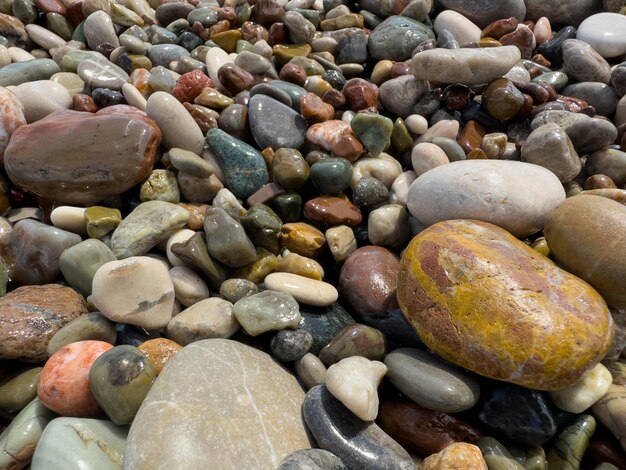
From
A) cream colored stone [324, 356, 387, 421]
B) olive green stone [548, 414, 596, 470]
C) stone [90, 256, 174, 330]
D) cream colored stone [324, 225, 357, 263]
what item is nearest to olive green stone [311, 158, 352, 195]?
cream colored stone [324, 225, 357, 263]

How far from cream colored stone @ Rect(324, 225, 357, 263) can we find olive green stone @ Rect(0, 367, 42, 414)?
165 cm

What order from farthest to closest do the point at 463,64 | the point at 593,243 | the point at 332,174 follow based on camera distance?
the point at 463,64 → the point at 332,174 → the point at 593,243

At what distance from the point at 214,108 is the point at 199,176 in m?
0.73

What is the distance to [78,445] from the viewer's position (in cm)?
188

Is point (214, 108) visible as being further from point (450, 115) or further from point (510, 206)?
point (510, 206)

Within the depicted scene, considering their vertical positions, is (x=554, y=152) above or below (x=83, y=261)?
above

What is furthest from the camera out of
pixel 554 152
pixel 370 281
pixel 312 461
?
pixel 554 152

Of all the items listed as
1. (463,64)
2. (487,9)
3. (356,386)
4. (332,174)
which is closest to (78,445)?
(356,386)

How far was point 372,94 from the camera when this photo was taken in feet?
11.7

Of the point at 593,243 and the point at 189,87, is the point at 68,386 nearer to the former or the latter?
the point at 189,87

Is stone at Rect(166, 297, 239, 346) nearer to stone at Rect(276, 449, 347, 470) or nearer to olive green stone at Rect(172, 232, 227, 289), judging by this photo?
olive green stone at Rect(172, 232, 227, 289)

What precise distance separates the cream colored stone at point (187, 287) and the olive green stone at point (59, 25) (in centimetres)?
315

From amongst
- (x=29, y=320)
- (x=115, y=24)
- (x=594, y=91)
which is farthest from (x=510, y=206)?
(x=115, y=24)

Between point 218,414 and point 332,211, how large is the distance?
1406 millimetres
